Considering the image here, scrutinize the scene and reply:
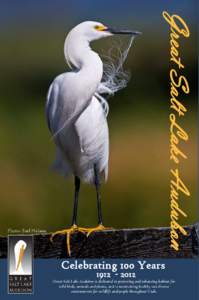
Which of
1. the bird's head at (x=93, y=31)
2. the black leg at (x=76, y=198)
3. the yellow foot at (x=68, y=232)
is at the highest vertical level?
the bird's head at (x=93, y=31)

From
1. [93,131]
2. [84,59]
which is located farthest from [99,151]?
[84,59]

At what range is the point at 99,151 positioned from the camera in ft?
12.5

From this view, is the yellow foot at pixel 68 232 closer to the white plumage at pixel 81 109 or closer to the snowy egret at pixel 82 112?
the snowy egret at pixel 82 112

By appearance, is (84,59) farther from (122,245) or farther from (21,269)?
(21,269)

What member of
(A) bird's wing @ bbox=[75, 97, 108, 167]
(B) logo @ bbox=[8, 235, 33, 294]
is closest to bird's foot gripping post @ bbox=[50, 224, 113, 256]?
(B) logo @ bbox=[8, 235, 33, 294]

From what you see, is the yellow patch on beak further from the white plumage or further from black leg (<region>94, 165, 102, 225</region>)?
black leg (<region>94, 165, 102, 225</region>)

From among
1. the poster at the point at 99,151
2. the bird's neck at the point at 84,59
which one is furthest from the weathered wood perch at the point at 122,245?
the bird's neck at the point at 84,59

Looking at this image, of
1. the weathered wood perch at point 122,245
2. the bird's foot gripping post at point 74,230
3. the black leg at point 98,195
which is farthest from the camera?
the black leg at point 98,195

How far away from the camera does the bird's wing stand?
3.74m

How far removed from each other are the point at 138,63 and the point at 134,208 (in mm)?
630

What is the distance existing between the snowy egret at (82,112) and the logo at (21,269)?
0.13 metres

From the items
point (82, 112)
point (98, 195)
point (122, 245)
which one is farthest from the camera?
point (98, 195)

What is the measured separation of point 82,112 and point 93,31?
13.6 inches

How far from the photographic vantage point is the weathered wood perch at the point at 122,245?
3576 mm
